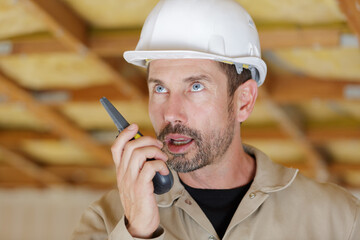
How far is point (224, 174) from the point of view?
2.12m

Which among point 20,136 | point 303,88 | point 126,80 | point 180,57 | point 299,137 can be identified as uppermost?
point 180,57

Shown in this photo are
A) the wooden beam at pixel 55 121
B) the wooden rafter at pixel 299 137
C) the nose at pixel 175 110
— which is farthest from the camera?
the wooden beam at pixel 55 121

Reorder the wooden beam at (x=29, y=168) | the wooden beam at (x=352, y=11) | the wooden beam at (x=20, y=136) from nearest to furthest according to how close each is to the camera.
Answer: the wooden beam at (x=352, y=11) < the wooden beam at (x=20, y=136) < the wooden beam at (x=29, y=168)

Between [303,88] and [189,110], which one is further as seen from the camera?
[303,88]

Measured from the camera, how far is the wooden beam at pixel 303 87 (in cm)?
558

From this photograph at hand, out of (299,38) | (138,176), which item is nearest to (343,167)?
(299,38)

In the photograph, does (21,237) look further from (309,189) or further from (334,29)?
(309,189)

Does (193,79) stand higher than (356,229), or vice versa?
(193,79)

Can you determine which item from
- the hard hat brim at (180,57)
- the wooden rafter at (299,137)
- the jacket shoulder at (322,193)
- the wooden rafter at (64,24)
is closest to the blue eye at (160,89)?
the hard hat brim at (180,57)

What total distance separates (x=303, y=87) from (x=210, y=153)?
3969 mm

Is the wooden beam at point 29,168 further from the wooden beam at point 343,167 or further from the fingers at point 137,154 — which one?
the fingers at point 137,154

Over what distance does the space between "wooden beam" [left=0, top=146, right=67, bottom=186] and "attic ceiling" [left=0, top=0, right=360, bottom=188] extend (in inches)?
2.1

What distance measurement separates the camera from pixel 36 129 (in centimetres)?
833

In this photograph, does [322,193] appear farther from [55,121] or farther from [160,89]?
[55,121]
